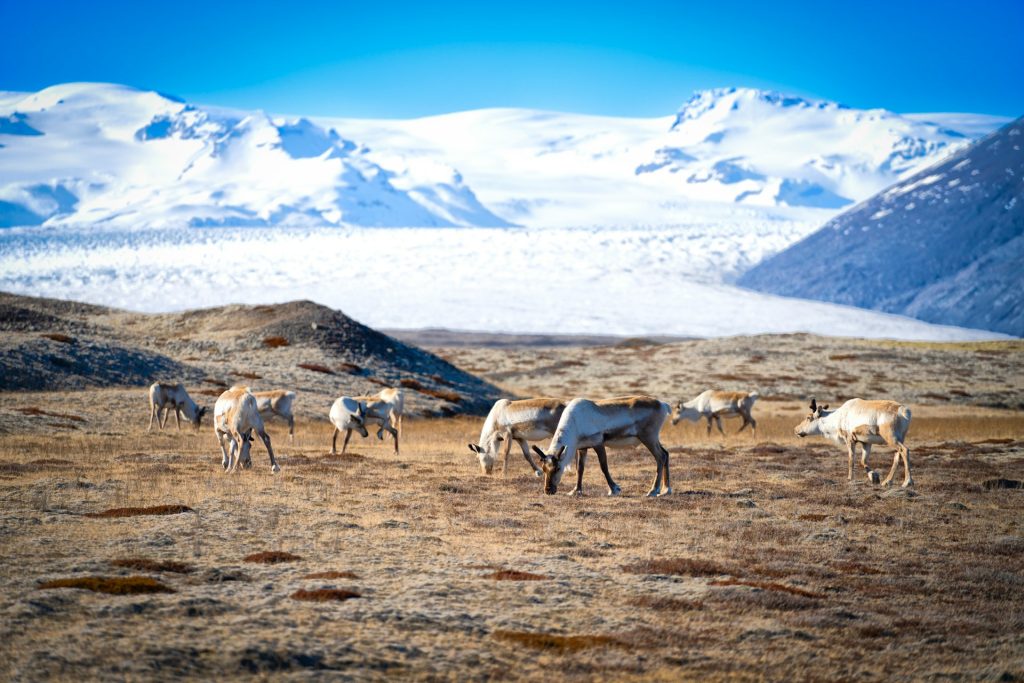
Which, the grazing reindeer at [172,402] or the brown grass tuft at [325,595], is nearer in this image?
the brown grass tuft at [325,595]

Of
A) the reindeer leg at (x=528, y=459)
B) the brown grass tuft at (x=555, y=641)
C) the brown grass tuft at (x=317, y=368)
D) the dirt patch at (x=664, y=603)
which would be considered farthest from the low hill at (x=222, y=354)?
the brown grass tuft at (x=555, y=641)

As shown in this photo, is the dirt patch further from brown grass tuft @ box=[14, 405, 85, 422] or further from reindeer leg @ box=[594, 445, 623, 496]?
brown grass tuft @ box=[14, 405, 85, 422]

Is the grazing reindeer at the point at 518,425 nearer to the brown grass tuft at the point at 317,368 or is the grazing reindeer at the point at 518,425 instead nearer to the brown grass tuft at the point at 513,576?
the brown grass tuft at the point at 513,576

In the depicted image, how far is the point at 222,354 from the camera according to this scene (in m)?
58.1

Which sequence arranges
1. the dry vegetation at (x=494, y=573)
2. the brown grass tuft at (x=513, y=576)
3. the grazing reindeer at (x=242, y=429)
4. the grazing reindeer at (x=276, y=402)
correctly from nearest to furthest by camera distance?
the dry vegetation at (x=494, y=573) < the brown grass tuft at (x=513, y=576) < the grazing reindeer at (x=242, y=429) < the grazing reindeer at (x=276, y=402)

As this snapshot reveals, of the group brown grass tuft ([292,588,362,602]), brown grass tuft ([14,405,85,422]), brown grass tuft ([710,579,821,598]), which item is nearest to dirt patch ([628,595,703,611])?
brown grass tuft ([710,579,821,598])

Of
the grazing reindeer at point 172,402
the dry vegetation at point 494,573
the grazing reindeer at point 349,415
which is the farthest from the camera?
the grazing reindeer at point 172,402

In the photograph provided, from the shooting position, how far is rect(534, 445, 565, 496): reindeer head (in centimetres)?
2131

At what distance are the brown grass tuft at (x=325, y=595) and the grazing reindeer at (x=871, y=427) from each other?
15.1 meters

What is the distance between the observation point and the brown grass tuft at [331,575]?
13.7m

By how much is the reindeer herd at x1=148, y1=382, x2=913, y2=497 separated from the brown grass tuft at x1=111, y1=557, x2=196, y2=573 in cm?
895

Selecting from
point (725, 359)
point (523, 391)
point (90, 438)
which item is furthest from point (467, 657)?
point (725, 359)

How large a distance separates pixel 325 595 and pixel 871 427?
53.6 feet

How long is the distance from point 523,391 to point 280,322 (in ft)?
52.5
